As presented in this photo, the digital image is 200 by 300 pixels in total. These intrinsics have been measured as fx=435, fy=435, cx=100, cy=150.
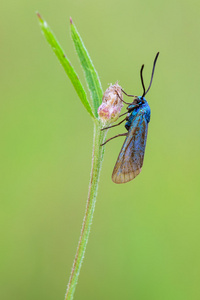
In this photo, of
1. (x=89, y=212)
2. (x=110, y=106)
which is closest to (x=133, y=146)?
(x=110, y=106)

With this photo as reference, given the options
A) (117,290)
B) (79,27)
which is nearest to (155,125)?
(79,27)

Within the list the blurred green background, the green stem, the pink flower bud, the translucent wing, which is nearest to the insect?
the translucent wing

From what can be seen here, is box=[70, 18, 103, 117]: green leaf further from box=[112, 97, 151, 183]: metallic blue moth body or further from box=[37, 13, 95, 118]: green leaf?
box=[112, 97, 151, 183]: metallic blue moth body

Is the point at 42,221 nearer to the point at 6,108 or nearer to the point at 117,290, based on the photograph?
the point at 117,290

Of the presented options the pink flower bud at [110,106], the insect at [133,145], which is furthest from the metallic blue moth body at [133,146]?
the pink flower bud at [110,106]

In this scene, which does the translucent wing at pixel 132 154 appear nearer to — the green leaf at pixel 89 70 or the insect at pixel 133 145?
the insect at pixel 133 145
